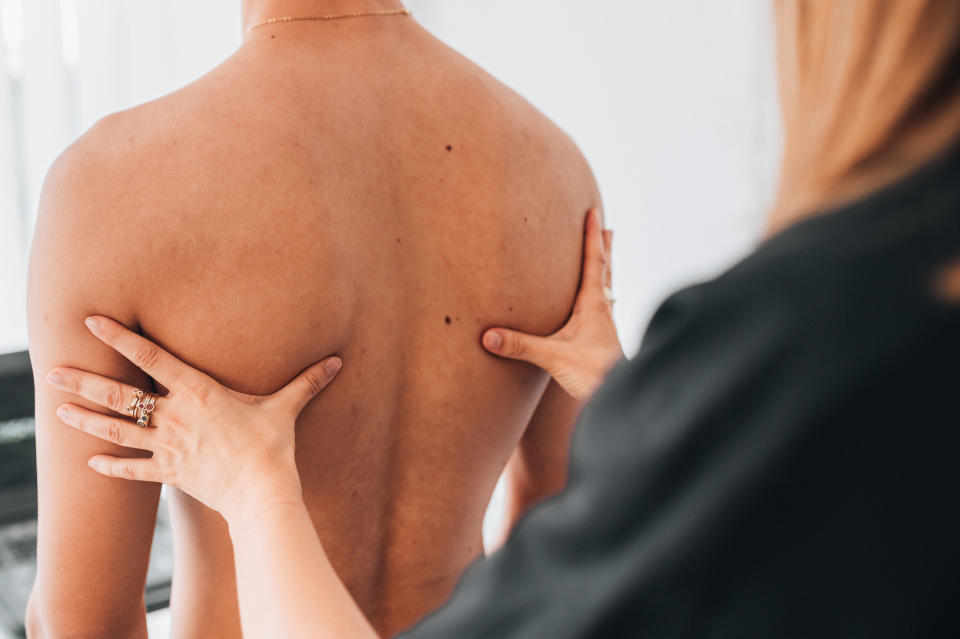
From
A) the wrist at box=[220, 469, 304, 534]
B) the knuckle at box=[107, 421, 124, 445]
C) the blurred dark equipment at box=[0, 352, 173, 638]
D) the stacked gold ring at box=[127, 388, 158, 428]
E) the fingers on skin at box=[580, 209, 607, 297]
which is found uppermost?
the fingers on skin at box=[580, 209, 607, 297]

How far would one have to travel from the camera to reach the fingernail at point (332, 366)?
720 millimetres

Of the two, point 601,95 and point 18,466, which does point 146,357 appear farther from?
point 601,95

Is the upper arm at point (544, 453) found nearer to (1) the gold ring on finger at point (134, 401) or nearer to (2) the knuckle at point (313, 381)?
(2) the knuckle at point (313, 381)

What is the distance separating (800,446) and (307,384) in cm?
47

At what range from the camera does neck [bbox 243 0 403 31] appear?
2.47 feet

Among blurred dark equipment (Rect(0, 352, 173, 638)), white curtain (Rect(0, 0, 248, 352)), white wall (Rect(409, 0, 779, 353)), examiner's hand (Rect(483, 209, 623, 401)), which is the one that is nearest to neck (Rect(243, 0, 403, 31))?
examiner's hand (Rect(483, 209, 623, 401))

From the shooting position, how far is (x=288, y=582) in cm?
62

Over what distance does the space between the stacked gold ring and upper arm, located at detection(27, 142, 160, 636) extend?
0.02 metres

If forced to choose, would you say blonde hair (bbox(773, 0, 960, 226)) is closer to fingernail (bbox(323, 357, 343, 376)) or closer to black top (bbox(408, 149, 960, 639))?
black top (bbox(408, 149, 960, 639))

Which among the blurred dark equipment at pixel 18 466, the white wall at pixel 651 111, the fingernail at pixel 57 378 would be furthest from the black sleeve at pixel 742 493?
the white wall at pixel 651 111

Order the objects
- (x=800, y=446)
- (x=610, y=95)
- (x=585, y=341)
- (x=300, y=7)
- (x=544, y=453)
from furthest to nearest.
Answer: (x=610, y=95)
(x=544, y=453)
(x=585, y=341)
(x=300, y=7)
(x=800, y=446)

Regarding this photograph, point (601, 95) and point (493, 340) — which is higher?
point (601, 95)

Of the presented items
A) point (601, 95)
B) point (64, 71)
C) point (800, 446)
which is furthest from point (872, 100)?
point (64, 71)

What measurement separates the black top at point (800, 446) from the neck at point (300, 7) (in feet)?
1.72
